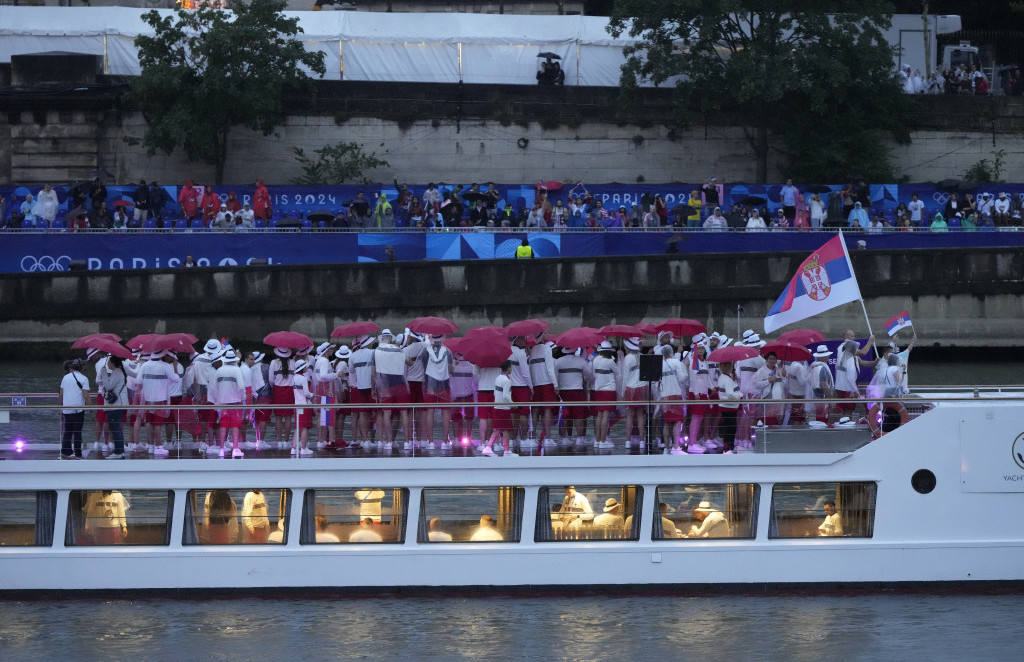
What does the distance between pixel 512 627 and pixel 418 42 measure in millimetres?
32392

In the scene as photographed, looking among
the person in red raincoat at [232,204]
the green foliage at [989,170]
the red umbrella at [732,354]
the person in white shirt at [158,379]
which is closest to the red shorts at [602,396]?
the red umbrella at [732,354]

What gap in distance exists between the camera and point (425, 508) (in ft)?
58.1

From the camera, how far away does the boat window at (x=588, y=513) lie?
17641 millimetres

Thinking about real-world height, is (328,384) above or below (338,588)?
above

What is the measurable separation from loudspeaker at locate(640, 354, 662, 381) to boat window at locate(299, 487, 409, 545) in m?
3.00

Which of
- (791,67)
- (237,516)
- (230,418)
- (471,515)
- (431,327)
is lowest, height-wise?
(237,516)

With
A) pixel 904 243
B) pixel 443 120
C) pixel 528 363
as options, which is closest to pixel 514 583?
pixel 528 363

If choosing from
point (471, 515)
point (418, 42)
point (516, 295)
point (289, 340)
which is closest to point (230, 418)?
point (289, 340)

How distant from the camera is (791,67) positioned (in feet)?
143

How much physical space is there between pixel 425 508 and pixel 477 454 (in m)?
0.86

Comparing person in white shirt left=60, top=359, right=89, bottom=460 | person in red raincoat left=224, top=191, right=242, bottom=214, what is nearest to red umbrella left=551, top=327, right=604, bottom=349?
person in white shirt left=60, top=359, right=89, bottom=460

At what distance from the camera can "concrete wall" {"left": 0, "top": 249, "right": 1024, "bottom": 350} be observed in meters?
38.2

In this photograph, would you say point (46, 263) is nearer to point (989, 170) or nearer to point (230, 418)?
point (230, 418)

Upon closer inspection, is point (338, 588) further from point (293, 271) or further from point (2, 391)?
point (293, 271)
